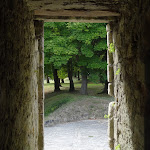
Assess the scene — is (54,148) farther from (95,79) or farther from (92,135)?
(95,79)

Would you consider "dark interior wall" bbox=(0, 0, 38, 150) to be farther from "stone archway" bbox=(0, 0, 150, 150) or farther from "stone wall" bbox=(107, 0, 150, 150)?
"stone wall" bbox=(107, 0, 150, 150)

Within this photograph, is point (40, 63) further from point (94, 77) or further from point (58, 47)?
point (94, 77)

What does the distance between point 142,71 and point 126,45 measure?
0.88m

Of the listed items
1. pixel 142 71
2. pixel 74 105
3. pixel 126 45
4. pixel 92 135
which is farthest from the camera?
pixel 74 105

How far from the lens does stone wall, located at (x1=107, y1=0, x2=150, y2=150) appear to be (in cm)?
254

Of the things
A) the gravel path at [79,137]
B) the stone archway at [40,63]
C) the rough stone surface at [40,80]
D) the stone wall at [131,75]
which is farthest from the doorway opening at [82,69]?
the stone archway at [40,63]

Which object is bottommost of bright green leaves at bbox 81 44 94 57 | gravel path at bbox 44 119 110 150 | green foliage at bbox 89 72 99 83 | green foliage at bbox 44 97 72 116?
gravel path at bbox 44 119 110 150

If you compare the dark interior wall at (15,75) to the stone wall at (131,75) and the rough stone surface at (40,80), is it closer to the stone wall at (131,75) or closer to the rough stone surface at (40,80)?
the rough stone surface at (40,80)

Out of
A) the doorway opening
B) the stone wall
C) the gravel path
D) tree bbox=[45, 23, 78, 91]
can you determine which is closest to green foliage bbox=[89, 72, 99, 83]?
the doorway opening

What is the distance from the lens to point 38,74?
14.4ft

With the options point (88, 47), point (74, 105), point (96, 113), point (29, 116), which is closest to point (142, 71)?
point (29, 116)

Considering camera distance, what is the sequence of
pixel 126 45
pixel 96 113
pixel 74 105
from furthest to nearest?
pixel 74 105, pixel 96 113, pixel 126 45

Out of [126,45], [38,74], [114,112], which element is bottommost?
[114,112]

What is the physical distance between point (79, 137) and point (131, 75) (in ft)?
15.1
